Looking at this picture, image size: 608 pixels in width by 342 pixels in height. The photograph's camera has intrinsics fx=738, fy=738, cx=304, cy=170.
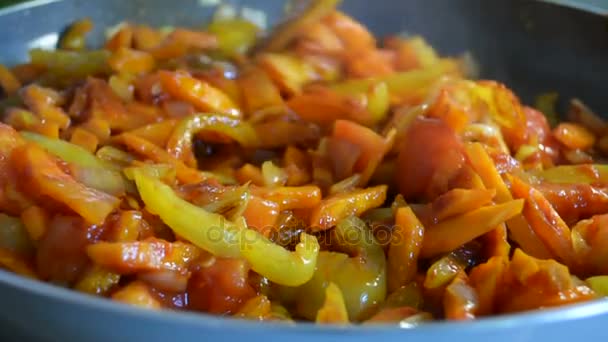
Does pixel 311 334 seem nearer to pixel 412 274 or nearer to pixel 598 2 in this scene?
pixel 412 274

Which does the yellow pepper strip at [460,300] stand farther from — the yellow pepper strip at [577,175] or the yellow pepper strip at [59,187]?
the yellow pepper strip at [59,187]

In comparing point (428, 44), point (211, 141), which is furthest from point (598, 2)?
point (211, 141)

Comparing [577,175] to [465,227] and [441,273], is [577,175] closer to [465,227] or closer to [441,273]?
[465,227]

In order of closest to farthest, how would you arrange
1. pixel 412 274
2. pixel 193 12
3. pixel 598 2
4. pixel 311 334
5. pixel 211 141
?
1. pixel 311 334
2. pixel 412 274
3. pixel 211 141
4. pixel 193 12
5. pixel 598 2

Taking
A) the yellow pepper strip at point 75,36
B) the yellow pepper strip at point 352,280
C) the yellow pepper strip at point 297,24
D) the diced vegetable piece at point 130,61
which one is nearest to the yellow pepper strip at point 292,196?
the yellow pepper strip at point 352,280

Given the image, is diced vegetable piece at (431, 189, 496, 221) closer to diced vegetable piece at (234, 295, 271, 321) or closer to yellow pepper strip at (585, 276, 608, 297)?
yellow pepper strip at (585, 276, 608, 297)
